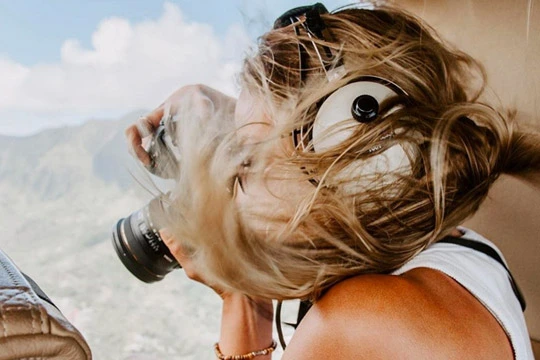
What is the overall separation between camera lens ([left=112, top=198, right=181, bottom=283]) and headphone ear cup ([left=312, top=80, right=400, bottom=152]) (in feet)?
1.13

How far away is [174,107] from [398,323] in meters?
0.45

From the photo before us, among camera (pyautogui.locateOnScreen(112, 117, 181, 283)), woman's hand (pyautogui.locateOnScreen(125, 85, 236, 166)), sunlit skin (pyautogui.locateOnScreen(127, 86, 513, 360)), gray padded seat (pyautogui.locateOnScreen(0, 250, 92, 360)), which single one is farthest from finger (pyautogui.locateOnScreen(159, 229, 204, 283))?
gray padded seat (pyautogui.locateOnScreen(0, 250, 92, 360))

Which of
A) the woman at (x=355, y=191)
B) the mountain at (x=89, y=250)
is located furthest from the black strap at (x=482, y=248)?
the mountain at (x=89, y=250)

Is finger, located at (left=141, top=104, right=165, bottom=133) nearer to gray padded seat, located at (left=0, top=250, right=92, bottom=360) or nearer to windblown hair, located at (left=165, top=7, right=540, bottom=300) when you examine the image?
windblown hair, located at (left=165, top=7, right=540, bottom=300)

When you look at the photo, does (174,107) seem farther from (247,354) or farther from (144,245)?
(247,354)

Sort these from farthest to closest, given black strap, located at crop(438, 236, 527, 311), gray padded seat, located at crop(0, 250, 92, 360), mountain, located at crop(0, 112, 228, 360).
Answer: mountain, located at crop(0, 112, 228, 360) < black strap, located at crop(438, 236, 527, 311) < gray padded seat, located at crop(0, 250, 92, 360)

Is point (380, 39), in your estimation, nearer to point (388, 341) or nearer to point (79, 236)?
point (388, 341)

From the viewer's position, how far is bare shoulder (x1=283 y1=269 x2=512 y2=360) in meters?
0.47

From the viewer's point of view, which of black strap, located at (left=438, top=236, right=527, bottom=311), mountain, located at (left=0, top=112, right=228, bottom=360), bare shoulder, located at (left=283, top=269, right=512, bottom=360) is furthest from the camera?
mountain, located at (left=0, top=112, right=228, bottom=360)

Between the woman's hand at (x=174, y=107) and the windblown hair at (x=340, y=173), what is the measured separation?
0.09 meters

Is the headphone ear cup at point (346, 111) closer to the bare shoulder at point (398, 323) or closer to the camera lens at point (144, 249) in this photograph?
the bare shoulder at point (398, 323)

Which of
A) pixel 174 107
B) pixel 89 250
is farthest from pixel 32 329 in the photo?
pixel 89 250

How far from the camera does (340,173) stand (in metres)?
0.52

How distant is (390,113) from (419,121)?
3cm
